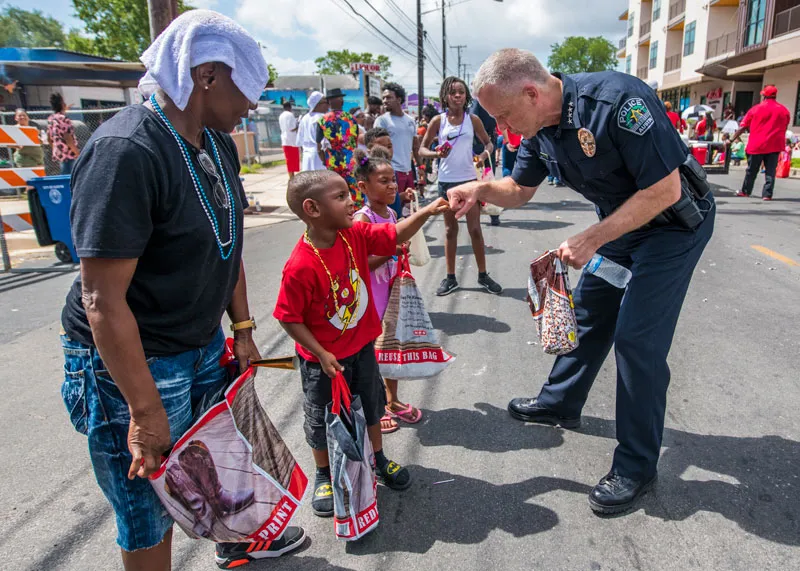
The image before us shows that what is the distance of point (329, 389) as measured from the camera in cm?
251

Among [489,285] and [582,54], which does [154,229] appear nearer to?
[489,285]

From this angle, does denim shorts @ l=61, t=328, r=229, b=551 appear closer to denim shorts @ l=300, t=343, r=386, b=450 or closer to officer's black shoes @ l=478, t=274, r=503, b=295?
denim shorts @ l=300, t=343, r=386, b=450

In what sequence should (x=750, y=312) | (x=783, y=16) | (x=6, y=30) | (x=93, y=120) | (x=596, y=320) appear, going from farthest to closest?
(x=6, y=30), (x=783, y=16), (x=93, y=120), (x=750, y=312), (x=596, y=320)

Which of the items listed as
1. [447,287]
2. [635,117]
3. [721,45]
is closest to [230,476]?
[635,117]

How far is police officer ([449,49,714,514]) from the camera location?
2.25 meters

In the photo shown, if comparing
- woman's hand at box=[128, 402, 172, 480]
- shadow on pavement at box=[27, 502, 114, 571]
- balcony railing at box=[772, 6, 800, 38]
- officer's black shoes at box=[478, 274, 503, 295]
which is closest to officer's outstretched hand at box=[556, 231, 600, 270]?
woman's hand at box=[128, 402, 172, 480]

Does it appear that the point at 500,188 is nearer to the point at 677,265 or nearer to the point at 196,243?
the point at 677,265

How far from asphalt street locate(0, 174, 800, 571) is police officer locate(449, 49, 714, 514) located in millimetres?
277

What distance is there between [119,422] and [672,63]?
47.2m

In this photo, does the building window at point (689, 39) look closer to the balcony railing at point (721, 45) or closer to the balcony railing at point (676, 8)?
the balcony railing at point (676, 8)

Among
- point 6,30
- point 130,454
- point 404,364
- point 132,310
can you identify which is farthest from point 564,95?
point 6,30

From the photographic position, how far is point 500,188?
3.10 m

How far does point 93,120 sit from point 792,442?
14.9 meters

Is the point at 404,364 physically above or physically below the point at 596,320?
below
